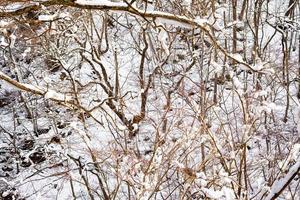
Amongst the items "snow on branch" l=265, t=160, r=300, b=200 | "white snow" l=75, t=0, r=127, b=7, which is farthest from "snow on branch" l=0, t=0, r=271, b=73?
"snow on branch" l=265, t=160, r=300, b=200

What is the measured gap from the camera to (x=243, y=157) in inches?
212

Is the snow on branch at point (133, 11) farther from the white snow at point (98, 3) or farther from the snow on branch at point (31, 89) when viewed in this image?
the snow on branch at point (31, 89)

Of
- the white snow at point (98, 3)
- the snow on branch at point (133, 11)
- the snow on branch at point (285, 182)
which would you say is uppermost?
the white snow at point (98, 3)

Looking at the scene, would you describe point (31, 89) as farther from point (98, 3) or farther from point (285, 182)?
point (285, 182)

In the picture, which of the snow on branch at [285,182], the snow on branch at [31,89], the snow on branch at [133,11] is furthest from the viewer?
the snow on branch at [31,89]

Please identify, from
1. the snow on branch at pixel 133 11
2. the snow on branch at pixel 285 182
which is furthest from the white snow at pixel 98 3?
the snow on branch at pixel 285 182

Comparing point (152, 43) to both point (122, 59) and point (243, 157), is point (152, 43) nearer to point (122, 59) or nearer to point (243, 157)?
point (122, 59)

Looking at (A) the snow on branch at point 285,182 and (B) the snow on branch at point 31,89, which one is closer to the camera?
(A) the snow on branch at point 285,182

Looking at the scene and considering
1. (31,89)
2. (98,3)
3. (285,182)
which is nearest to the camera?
(285,182)

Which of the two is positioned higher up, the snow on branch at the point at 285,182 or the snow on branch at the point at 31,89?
the snow on branch at the point at 31,89

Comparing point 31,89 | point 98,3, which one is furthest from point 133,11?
point 31,89

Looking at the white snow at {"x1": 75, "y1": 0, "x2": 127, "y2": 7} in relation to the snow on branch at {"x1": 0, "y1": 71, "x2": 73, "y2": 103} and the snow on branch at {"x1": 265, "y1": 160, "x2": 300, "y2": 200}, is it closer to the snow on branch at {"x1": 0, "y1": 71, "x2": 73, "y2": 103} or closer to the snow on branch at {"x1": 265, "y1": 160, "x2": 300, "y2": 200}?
the snow on branch at {"x1": 0, "y1": 71, "x2": 73, "y2": 103}

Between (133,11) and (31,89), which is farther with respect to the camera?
(31,89)

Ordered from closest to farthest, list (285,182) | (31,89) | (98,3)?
(285,182)
(98,3)
(31,89)
